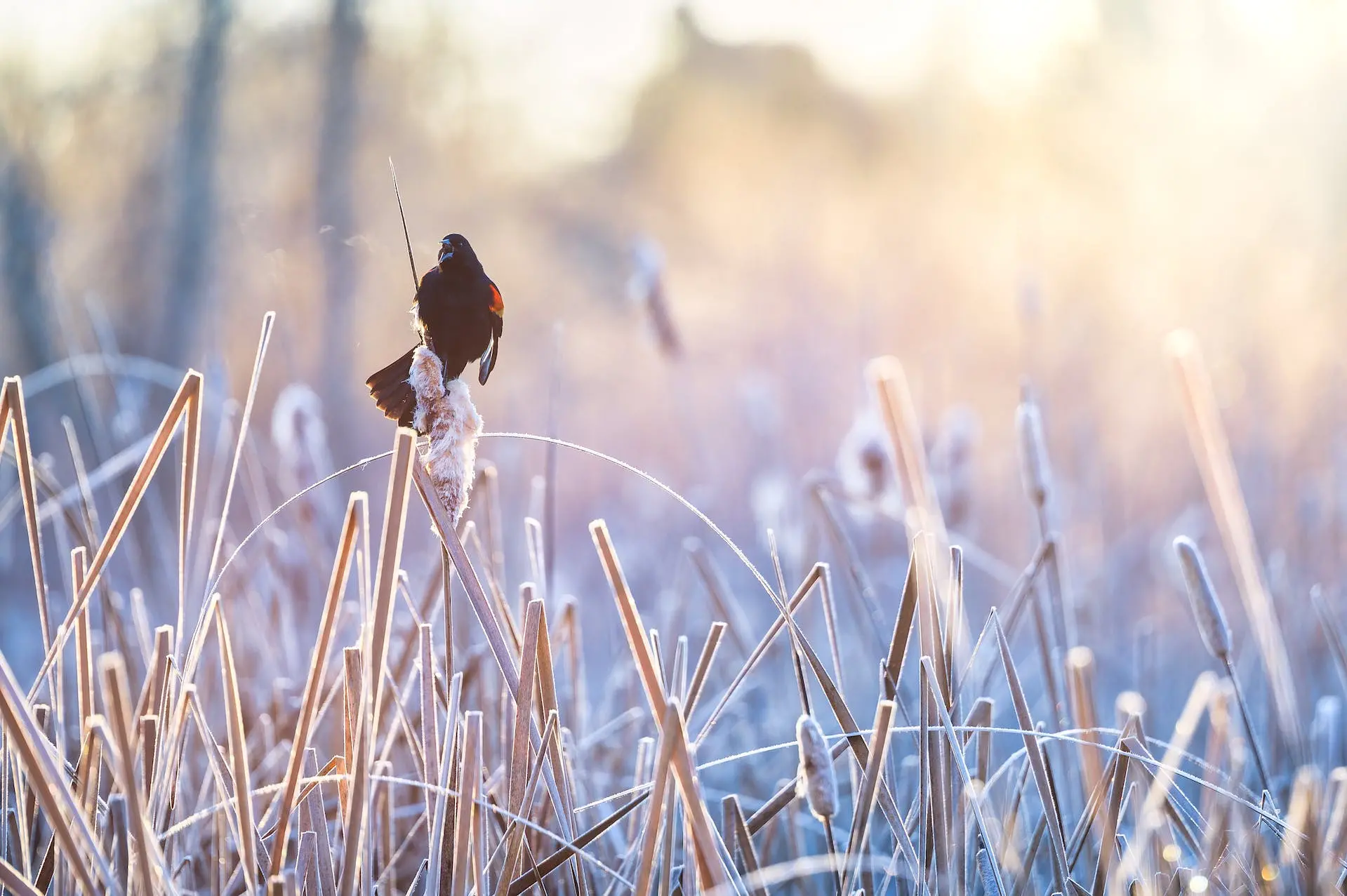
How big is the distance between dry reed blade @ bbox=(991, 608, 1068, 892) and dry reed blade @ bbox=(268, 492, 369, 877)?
50cm

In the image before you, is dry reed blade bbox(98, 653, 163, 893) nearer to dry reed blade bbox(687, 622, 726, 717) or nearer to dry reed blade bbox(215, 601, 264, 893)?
dry reed blade bbox(215, 601, 264, 893)

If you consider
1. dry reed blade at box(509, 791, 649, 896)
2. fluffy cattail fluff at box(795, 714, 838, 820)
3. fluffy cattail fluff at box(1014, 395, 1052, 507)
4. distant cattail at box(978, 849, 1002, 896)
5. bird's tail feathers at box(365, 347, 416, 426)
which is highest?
bird's tail feathers at box(365, 347, 416, 426)

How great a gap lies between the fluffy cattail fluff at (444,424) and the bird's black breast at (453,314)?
1cm

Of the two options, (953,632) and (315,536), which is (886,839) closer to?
(953,632)

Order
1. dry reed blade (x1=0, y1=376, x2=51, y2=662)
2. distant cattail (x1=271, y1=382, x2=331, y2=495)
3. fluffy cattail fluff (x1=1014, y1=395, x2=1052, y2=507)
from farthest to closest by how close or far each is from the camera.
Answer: distant cattail (x1=271, y1=382, x2=331, y2=495) < fluffy cattail fluff (x1=1014, y1=395, x2=1052, y2=507) < dry reed blade (x1=0, y1=376, x2=51, y2=662)

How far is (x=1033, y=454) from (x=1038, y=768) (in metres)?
0.35


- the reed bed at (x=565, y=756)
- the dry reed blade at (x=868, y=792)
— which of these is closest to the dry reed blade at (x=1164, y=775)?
the reed bed at (x=565, y=756)

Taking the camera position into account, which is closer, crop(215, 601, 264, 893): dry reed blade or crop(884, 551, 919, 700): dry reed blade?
crop(215, 601, 264, 893): dry reed blade

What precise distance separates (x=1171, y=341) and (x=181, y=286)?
3836mm

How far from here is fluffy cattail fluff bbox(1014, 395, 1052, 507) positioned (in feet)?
3.14

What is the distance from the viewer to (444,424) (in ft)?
2.15

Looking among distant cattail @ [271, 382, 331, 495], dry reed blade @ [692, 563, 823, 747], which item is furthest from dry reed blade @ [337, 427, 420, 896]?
distant cattail @ [271, 382, 331, 495]

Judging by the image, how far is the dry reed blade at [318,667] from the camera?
2.22 feet

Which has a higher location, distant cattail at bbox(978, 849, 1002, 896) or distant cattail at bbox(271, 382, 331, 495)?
distant cattail at bbox(271, 382, 331, 495)
